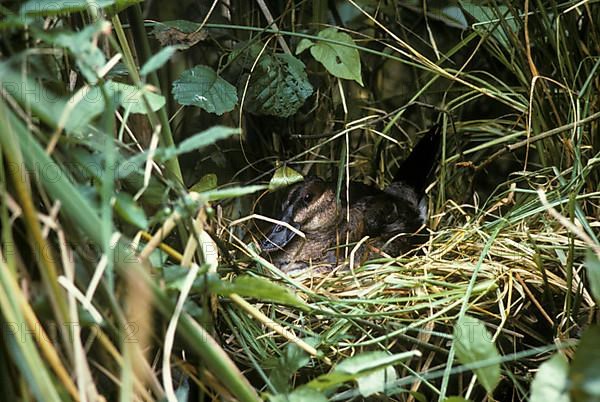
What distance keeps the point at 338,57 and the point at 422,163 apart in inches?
16.7

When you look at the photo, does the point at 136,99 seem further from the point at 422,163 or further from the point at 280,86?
the point at 422,163

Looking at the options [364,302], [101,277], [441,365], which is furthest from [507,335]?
[101,277]

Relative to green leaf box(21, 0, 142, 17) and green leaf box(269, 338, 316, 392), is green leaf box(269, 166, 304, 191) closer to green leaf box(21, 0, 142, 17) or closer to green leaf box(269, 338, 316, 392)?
green leaf box(269, 338, 316, 392)

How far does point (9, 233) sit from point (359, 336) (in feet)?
2.42

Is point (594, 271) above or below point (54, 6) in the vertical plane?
below

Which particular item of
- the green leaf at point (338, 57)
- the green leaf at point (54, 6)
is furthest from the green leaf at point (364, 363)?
the green leaf at point (338, 57)

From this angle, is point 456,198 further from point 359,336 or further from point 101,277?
point 101,277

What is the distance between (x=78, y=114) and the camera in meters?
0.98

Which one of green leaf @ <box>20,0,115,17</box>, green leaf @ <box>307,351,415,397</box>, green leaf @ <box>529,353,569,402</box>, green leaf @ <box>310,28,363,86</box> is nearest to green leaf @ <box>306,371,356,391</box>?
green leaf @ <box>307,351,415,397</box>

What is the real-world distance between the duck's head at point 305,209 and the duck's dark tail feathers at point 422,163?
21cm

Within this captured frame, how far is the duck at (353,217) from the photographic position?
202 centimetres

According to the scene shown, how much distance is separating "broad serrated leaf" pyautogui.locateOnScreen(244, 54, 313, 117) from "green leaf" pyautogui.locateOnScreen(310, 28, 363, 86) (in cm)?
7

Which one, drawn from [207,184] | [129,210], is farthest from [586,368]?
[207,184]

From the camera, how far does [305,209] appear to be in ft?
6.84
